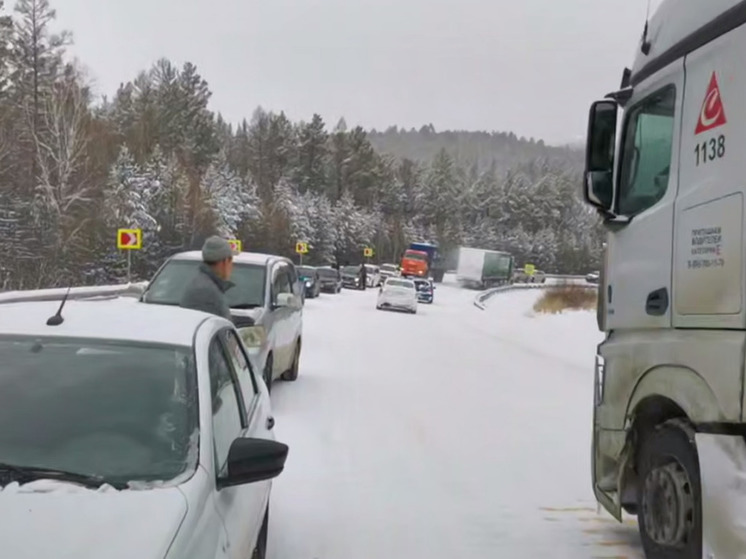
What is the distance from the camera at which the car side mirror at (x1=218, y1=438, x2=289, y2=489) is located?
3.20 meters

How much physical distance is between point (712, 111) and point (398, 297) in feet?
105

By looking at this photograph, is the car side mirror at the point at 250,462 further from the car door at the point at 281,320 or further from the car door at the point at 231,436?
the car door at the point at 281,320

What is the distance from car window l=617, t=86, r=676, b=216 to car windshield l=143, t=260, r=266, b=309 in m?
5.60

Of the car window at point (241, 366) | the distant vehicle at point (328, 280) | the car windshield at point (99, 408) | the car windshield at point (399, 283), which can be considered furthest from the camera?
the distant vehicle at point (328, 280)

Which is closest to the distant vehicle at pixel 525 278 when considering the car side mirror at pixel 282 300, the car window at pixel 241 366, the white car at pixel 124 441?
the car side mirror at pixel 282 300

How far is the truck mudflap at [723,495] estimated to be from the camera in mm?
3523

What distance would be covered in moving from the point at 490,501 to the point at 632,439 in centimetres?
199

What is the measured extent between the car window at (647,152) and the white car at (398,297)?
102 ft

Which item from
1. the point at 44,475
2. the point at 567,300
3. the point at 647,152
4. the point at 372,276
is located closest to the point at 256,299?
the point at 647,152

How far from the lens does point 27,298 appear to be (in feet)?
64.3

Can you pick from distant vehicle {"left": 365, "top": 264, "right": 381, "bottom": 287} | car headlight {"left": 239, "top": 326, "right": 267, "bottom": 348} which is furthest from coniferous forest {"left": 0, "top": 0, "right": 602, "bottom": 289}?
distant vehicle {"left": 365, "top": 264, "right": 381, "bottom": 287}

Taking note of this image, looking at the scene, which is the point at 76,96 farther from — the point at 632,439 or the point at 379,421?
the point at 632,439

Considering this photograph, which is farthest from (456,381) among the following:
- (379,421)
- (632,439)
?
(632,439)

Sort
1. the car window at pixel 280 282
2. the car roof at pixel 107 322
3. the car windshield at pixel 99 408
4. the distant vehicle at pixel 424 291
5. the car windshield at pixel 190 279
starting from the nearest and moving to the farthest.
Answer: the car windshield at pixel 99 408
the car roof at pixel 107 322
the car windshield at pixel 190 279
the car window at pixel 280 282
the distant vehicle at pixel 424 291
